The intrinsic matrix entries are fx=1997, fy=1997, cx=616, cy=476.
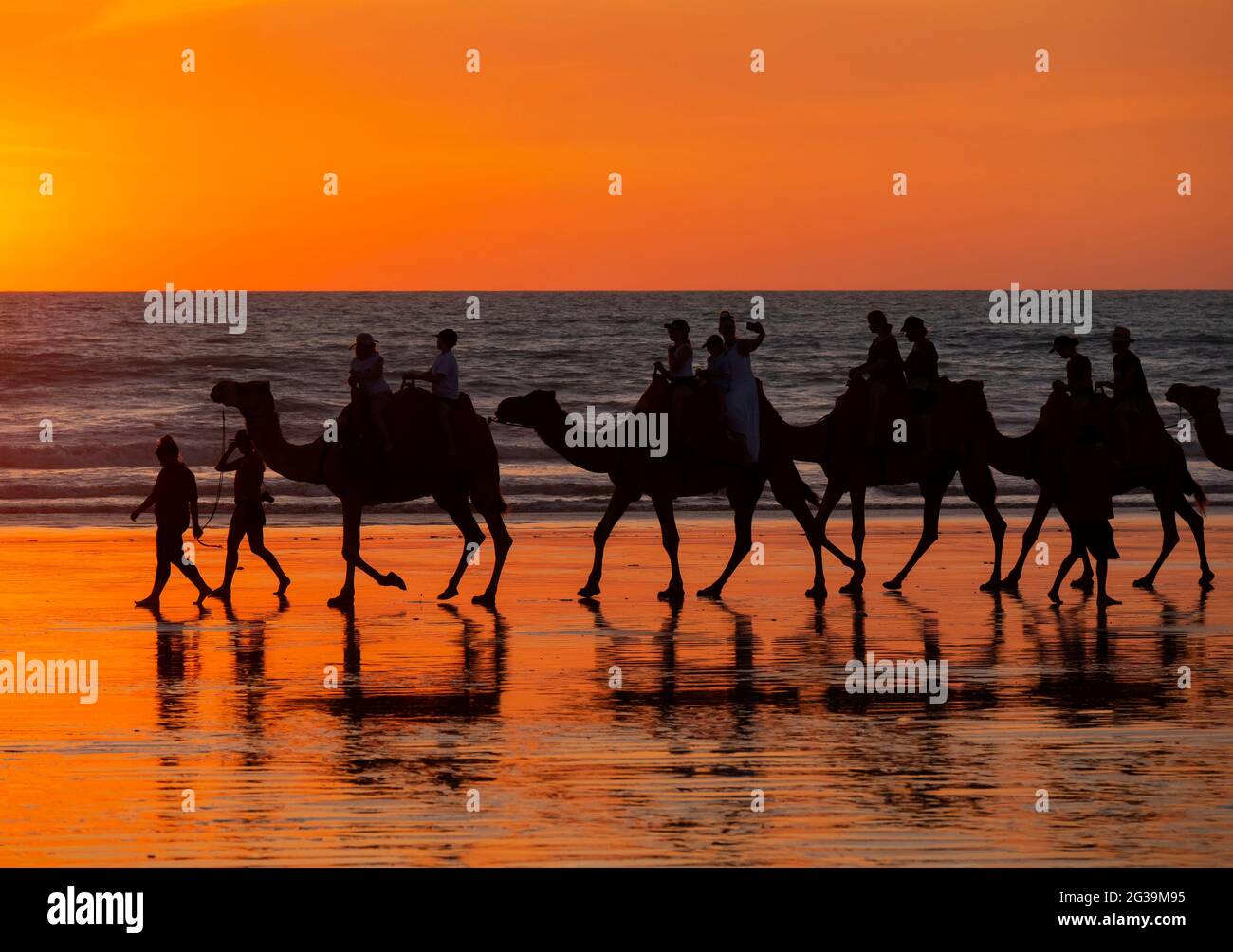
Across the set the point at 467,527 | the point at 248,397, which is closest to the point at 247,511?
the point at 248,397

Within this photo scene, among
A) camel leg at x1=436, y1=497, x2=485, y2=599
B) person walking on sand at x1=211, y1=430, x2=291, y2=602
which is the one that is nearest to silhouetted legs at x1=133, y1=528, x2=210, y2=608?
person walking on sand at x1=211, y1=430, x2=291, y2=602


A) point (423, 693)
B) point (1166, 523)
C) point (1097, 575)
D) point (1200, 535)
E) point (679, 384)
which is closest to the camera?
point (423, 693)

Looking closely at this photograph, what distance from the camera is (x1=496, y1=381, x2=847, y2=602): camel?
18312mm

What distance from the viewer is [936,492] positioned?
1983 centimetres

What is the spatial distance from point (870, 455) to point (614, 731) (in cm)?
851

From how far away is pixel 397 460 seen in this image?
18.0m

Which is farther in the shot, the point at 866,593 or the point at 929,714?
the point at 866,593

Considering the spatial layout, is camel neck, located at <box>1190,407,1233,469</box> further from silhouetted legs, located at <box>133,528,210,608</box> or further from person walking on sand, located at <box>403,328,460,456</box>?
silhouetted legs, located at <box>133,528,210,608</box>

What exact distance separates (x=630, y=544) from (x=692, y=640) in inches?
374

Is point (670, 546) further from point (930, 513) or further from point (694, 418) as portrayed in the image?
point (930, 513)

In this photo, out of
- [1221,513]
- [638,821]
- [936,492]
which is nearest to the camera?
[638,821]

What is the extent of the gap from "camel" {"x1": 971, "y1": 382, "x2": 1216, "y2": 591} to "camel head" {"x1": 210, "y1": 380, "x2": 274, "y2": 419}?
22.0 feet
